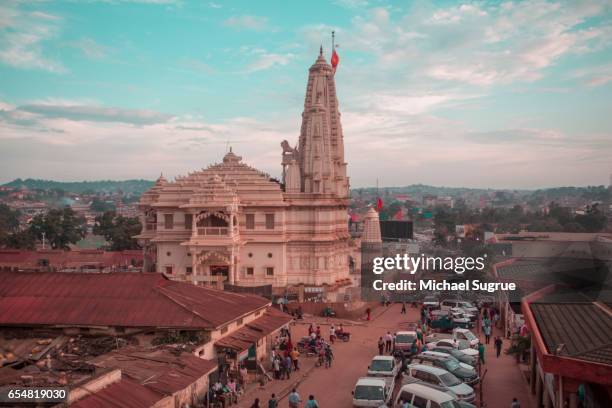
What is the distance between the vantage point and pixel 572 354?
14.5 metres

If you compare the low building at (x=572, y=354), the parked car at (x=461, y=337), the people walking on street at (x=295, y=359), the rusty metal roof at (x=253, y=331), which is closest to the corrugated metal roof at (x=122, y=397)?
the rusty metal roof at (x=253, y=331)

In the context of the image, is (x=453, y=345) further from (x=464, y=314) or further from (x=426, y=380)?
(x=464, y=314)

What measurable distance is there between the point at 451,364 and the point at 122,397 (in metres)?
10.9

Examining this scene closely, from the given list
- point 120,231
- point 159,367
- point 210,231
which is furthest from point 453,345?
point 120,231

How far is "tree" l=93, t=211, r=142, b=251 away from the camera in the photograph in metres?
75.4

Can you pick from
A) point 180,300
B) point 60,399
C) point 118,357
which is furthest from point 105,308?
point 60,399

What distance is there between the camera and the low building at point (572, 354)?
13.6m

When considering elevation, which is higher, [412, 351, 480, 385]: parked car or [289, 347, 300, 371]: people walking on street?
[412, 351, 480, 385]: parked car

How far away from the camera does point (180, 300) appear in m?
23.2

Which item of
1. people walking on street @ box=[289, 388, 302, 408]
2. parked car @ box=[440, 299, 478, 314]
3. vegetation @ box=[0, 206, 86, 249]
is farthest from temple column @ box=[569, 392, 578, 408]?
vegetation @ box=[0, 206, 86, 249]

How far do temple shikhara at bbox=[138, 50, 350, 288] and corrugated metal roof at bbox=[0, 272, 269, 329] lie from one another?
13.1 metres

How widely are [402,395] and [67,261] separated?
42.3m

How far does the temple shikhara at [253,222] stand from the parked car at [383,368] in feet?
59.3

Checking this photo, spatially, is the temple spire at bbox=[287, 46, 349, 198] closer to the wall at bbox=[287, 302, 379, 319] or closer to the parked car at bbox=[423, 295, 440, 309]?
the wall at bbox=[287, 302, 379, 319]
